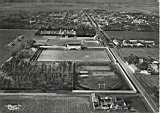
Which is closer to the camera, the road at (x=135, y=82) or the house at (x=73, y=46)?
the road at (x=135, y=82)

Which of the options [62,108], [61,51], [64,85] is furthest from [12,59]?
[62,108]

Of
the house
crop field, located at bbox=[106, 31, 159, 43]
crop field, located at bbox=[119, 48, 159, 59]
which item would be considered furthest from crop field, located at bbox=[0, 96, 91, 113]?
crop field, located at bbox=[106, 31, 159, 43]

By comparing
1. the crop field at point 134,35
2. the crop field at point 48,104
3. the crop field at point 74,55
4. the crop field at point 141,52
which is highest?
the crop field at point 134,35

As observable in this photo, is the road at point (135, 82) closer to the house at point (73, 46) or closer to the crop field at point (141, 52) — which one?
the crop field at point (141, 52)

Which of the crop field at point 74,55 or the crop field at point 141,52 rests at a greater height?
the crop field at point 74,55

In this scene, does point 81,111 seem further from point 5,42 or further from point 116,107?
point 5,42

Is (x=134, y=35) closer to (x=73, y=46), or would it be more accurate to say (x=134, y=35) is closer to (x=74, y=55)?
(x=73, y=46)

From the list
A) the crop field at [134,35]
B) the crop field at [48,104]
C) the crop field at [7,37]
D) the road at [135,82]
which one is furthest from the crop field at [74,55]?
the crop field at [134,35]

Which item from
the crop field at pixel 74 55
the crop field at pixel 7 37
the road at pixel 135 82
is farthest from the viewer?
the crop field at pixel 7 37
